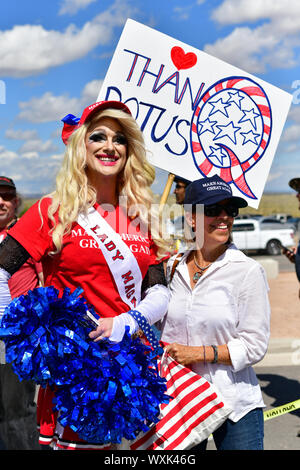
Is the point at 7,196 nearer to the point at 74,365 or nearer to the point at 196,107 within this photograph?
the point at 196,107

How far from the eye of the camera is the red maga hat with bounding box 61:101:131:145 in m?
2.36

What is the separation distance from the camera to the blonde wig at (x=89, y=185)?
7.21 ft

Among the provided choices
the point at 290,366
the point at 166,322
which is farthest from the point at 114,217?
the point at 290,366

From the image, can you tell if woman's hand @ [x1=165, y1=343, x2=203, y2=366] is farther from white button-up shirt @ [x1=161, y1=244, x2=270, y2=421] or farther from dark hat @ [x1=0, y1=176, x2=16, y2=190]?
dark hat @ [x1=0, y1=176, x2=16, y2=190]

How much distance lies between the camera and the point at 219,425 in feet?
7.44

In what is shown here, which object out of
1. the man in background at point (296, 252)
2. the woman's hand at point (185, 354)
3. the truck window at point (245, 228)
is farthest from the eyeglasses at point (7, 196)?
the truck window at point (245, 228)

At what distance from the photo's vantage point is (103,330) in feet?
6.66

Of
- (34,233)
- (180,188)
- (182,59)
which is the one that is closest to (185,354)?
(34,233)

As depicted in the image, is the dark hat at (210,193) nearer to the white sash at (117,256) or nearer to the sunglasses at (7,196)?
the white sash at (117,256)

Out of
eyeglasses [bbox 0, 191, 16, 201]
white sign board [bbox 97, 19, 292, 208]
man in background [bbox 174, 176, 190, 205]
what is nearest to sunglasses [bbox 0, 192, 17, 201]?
eyeglasses [bbox 0, 191, 16, 201]

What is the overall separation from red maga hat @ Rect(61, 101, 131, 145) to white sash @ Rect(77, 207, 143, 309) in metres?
0.40

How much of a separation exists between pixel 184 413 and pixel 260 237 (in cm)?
2231

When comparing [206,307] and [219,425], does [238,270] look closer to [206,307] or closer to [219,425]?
[206,307]
